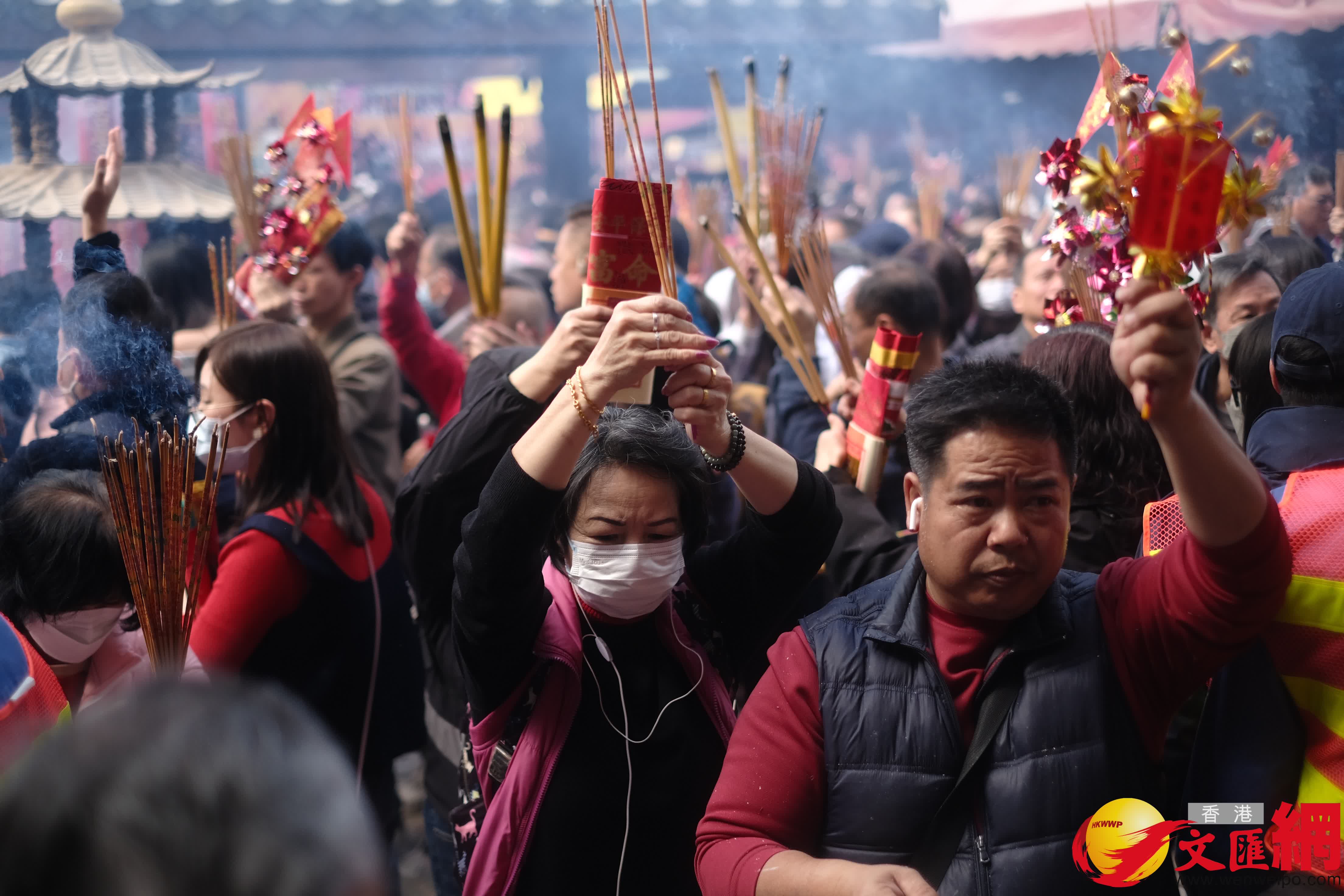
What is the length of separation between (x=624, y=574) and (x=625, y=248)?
48 centimetres

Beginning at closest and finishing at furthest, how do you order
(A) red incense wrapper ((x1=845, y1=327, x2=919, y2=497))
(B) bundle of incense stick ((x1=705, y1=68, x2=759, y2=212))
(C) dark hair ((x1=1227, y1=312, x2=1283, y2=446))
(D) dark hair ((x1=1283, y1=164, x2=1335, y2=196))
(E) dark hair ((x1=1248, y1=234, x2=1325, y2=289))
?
(C) dark hair ((x1=1227, y1=312, x2=1283, y2=446)), (A) red incense wrapper ((x1=845, y1=327, x2=919, y2=497)), (E) dark hair ((x1=1248, y1=234, x2=1325, y2=289)), (B) bundle of incense stick ((x1=705, y1=68, x2=759, y2=212)), (D) dark hair ((x1=1283, y1=164, x2=1335, y2=196))

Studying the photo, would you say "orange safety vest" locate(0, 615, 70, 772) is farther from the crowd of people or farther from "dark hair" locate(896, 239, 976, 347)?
"dark hair" locate(896, 239, 976, 347)

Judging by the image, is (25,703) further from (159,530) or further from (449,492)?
(449,492)

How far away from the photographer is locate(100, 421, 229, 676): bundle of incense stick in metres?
1.69

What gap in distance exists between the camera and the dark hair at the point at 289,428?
2398 mm

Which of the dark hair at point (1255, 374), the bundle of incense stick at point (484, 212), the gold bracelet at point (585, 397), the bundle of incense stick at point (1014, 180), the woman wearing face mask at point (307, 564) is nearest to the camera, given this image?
the gold bracelet at point (585, 397)

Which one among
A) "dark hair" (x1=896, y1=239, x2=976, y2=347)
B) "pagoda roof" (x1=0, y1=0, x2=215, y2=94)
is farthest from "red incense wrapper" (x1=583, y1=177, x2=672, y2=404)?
"pagoda roof" (x1=0, y1=0, x2=215, y2=94)

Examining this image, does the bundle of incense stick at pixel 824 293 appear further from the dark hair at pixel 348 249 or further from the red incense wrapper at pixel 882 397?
the dark hair at pixel 348 249

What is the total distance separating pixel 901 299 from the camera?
3.14m

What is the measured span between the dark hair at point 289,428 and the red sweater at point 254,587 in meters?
0.03

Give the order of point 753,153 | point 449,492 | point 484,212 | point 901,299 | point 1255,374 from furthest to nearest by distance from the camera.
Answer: point 753,153, point 901,299, point 484,212, point 1255,374, point 449,492

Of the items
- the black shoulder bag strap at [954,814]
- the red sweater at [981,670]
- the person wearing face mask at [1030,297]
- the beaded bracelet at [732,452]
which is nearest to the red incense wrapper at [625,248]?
the beaded bracelet at [732,452]

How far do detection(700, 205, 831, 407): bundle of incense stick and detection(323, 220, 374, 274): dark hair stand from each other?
5.18 feet

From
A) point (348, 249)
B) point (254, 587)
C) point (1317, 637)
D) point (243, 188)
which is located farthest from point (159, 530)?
point (243, 188)
